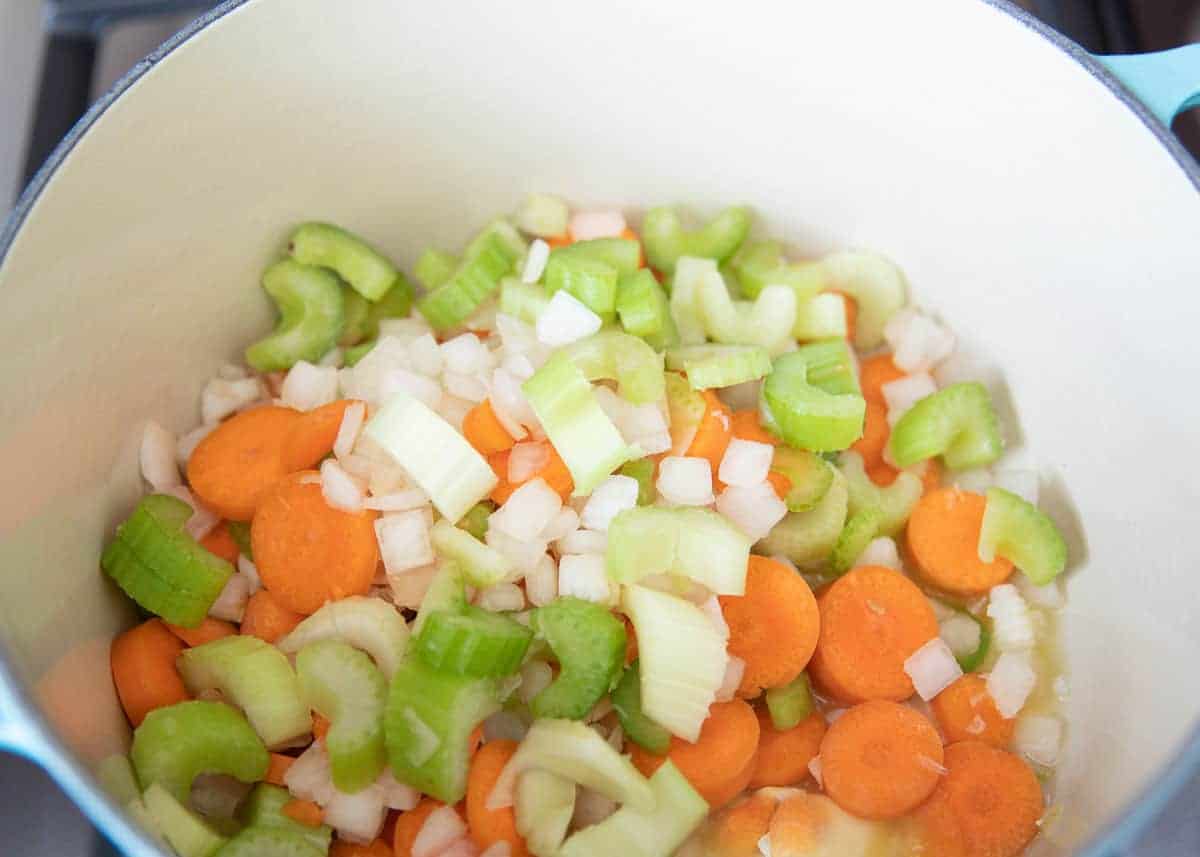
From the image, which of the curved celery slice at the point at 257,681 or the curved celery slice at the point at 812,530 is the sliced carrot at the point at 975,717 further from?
the curved celery slice at the point at 257,681

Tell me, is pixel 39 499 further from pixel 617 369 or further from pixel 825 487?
pixel 825 487

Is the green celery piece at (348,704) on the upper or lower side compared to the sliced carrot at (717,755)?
upper

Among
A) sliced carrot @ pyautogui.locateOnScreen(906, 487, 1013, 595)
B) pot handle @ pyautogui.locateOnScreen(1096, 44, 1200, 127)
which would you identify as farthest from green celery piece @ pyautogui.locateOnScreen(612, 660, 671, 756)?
pot handle @ pyautogui.locateOnScreen(1096, 44, 1200, 127)

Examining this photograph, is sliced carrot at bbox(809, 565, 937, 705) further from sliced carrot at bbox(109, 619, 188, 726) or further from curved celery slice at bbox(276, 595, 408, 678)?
sliced carrot at bbox(109, 619, 188, 726)

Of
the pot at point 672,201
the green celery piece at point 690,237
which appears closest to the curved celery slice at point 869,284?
the pot at point 672,201

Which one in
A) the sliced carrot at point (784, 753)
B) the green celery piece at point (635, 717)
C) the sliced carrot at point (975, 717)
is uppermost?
the green celery piece at point (635, 717)
